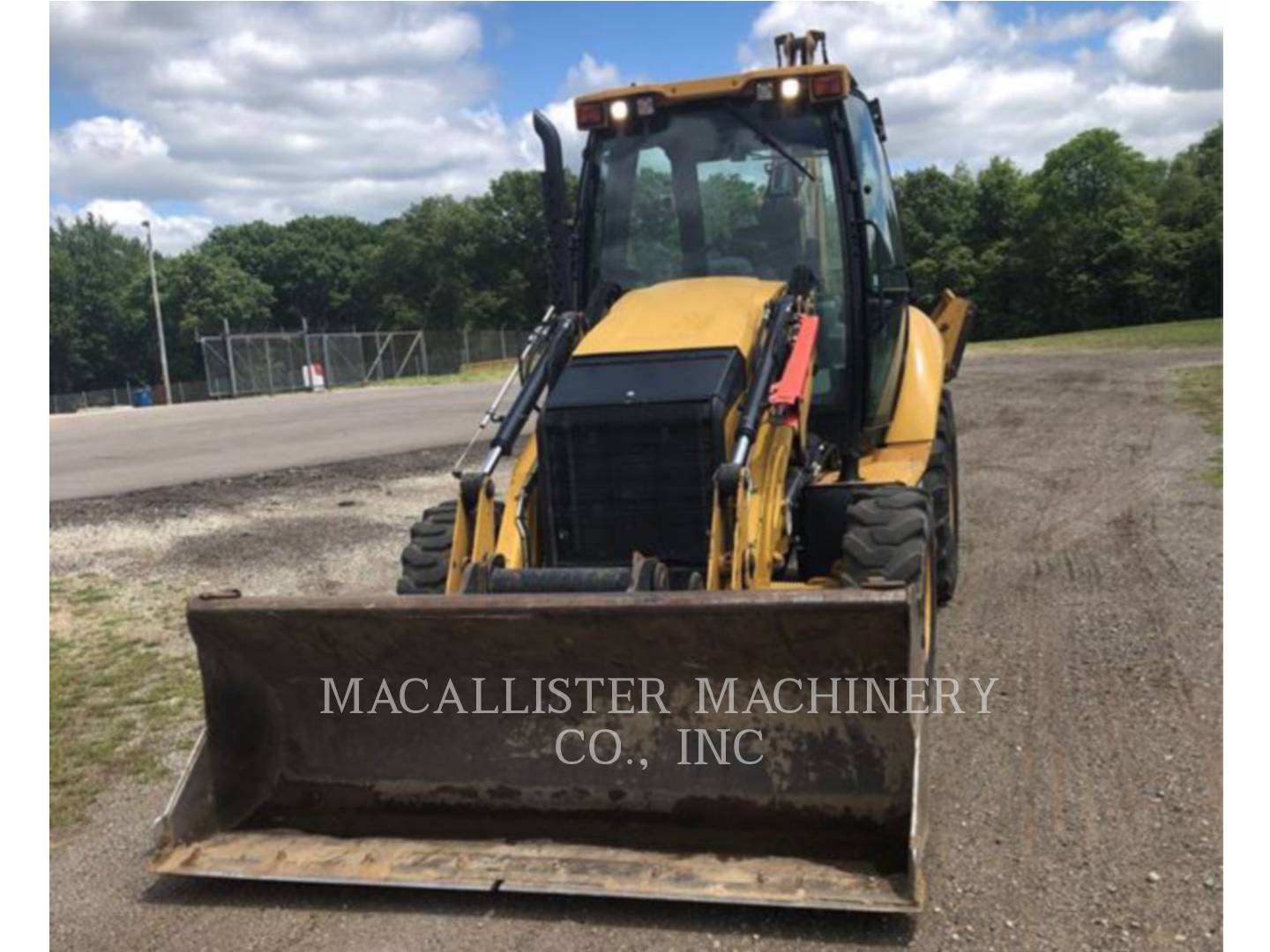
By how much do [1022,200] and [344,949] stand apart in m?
60.9

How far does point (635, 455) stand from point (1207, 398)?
43.4 ft

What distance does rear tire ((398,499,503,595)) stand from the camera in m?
5.18

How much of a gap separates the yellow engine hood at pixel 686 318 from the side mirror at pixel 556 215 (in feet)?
1.35

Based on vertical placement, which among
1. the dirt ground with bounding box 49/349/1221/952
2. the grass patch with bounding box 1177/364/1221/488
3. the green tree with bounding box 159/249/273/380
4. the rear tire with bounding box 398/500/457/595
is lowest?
the dirt ground with bounding box 49/349/1221/952

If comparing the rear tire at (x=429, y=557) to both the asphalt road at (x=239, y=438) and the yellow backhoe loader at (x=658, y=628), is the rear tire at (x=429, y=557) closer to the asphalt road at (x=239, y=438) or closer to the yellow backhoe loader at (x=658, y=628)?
the yellow backhoe loader at (x=658, y=628)

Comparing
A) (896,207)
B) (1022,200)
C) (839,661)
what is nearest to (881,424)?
(896,207)

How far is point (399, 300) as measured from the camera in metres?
64.8

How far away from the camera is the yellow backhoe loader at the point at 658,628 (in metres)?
3.74

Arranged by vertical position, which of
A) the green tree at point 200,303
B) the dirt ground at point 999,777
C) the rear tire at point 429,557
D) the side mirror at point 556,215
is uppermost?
the green tree at point 200,303

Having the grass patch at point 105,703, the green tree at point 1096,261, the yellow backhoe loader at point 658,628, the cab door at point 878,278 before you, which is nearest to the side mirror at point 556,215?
the yellow backhoe loader at point 658,628

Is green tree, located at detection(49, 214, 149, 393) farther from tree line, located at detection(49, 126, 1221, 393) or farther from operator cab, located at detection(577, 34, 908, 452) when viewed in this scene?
operator cab, located at detection(577, 34, 908, 452)

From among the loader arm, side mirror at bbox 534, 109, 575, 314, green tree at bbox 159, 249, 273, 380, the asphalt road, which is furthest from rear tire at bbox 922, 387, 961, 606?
green tree at bbox 159, 249, 273, 380

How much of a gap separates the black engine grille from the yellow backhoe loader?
0.01 metres

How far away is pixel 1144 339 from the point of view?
30.5 meters
